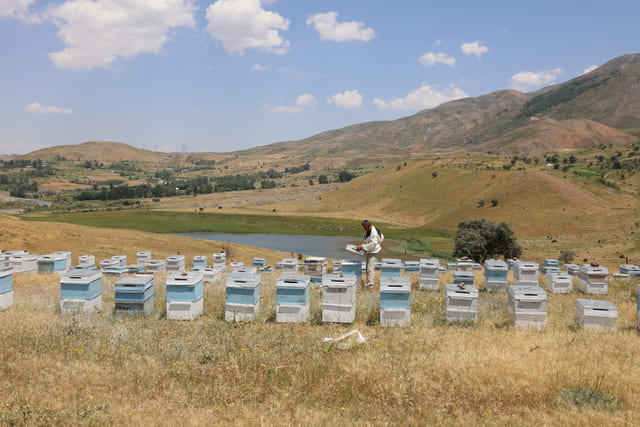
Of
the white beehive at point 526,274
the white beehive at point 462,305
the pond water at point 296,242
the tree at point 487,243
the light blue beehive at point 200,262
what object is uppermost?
the white beehive at point 462,305

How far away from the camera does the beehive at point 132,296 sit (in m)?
13.1

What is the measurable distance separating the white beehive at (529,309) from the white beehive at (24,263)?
2470 cm

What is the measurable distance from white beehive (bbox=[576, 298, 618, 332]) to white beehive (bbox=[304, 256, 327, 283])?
35.8ft

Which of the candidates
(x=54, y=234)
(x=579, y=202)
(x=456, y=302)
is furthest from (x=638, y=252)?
(x=54, y=234)

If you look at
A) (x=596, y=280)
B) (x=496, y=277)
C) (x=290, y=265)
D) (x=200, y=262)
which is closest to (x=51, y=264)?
(x=200, y=262)

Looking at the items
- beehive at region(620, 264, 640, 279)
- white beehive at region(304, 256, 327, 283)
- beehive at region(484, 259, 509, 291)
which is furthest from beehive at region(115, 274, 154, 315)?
beehive at region(620, 264, 640, 279)

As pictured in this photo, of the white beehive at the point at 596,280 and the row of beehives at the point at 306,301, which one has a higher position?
the row of beehives at the point at 306,301

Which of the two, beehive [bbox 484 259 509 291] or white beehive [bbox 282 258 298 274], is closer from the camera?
beehive [bbox 484 259 509 291]

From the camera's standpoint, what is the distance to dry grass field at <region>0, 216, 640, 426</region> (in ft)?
25.7

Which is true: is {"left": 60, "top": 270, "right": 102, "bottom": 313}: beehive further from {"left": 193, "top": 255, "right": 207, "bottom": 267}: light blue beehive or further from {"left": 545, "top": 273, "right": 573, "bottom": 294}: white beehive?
{"left": 545, "top": 273, "right": 573, "bottom": 294}: white beehive

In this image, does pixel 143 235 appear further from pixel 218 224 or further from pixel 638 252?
pixel 638 252

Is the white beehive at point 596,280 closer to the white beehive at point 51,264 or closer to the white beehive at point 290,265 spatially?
the white beehive at point 290,265

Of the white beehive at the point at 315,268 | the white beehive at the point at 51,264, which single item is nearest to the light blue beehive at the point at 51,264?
the white beehive at the point at 51,264

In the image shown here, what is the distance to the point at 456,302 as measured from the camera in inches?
501
